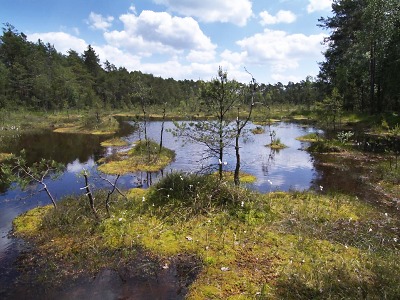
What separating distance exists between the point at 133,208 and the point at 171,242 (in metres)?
3.51

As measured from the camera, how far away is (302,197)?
698 inches

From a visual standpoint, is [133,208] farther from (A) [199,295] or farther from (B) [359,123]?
(B) [359,123]

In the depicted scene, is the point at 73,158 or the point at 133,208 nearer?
the point at 133,208

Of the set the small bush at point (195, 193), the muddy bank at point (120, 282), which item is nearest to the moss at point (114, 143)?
the small bush at point (195, 193)

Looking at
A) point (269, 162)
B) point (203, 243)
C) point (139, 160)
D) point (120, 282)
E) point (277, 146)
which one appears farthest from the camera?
point (277, 146)

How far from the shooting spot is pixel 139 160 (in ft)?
95.6

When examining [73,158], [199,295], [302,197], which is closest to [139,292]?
[199,295]

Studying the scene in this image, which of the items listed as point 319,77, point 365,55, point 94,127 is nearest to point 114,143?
point 94,127

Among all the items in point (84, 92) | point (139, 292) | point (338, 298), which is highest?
point (84, 92)

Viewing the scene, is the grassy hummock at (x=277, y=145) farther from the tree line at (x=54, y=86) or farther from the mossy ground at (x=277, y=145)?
the tree line at (x=54, y=86)

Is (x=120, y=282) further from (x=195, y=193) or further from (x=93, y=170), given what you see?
(x=93, y=170)

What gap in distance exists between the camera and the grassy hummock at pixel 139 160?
26844 mm

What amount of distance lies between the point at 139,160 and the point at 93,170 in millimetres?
4142

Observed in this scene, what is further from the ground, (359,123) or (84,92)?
(84,92)
